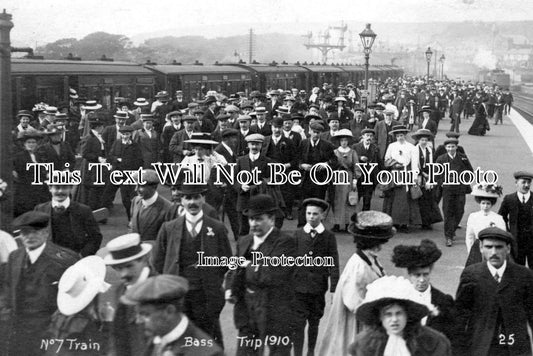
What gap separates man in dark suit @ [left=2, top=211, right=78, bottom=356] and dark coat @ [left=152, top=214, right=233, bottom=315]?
27.7 inches

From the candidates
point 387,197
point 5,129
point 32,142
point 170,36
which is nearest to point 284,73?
point 387,197

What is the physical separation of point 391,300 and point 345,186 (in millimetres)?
6972

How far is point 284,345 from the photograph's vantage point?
4.70m

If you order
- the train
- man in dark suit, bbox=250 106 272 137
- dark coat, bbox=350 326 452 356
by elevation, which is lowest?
dark coat, bbox=350 326 452 356

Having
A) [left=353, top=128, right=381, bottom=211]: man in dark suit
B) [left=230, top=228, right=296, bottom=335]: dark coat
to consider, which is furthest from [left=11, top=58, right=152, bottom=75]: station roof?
[left=230, top=228, right=296, bottom=335]: dark coat

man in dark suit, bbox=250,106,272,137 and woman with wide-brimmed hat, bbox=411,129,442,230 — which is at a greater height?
man in dark suit, bbox=250,106,272,137

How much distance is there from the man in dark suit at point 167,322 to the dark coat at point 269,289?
1483 mm

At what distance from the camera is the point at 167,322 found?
3.10m

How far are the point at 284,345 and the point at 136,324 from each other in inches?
55.0

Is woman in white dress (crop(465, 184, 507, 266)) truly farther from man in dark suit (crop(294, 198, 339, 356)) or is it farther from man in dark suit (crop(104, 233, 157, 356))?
man in dark suit (crop(104, 233, 157, 356))

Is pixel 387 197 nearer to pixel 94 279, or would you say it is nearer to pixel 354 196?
pixel 354 196

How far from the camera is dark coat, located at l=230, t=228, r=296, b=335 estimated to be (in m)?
4.63

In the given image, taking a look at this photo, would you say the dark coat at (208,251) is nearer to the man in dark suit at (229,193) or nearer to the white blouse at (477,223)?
the white blouse at (477,223)

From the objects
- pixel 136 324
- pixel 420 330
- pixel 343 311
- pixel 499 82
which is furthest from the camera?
pixel 499 82
